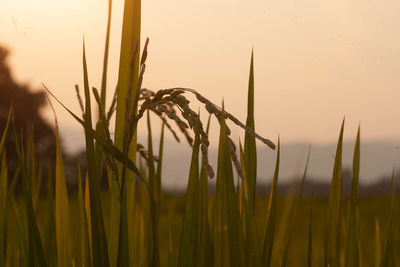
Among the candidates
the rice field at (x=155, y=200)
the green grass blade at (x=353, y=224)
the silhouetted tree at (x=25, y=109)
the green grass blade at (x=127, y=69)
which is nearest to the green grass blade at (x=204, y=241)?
the rice field at (x=155, y=200)

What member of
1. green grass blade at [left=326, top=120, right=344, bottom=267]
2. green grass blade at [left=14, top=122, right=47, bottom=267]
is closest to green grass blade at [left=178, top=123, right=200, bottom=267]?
green grass blade at [left=14, top=122, right=47, bottom=267]

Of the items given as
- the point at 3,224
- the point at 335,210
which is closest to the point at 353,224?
the point at 335,210

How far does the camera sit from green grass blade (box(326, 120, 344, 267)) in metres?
1.53

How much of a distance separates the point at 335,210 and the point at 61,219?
2.73 ft

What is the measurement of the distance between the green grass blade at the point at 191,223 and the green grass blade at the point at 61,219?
15.6 inches

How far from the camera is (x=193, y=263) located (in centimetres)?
122

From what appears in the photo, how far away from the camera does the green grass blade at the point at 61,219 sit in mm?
1398

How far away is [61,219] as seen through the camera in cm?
144

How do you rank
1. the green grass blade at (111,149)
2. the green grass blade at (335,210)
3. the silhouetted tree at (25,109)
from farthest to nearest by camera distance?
the silhouetted tree at (25,109) → the green grass blade at (335,210) → the green grass blade at (111,149)

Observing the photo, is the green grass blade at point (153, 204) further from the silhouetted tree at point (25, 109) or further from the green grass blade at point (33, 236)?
the silhouetted tree at point (25, 109)

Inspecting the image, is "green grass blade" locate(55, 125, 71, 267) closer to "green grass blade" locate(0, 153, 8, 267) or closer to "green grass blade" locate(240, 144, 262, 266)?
"green grass blade" locate(0, 153, 8, 267)

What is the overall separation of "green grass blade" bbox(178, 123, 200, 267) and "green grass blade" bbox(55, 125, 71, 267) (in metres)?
0.40

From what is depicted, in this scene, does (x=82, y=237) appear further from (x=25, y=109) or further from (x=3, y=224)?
(x=25, y=109)

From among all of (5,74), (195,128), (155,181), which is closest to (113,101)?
(155,181)
